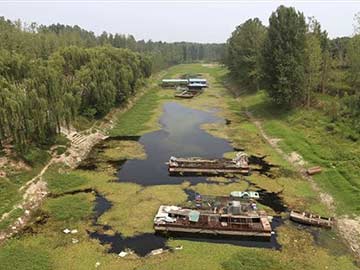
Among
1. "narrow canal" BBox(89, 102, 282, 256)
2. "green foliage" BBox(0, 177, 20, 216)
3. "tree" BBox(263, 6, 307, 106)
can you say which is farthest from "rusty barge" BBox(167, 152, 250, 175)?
"tree" BBox(263, 6, 307, 106)

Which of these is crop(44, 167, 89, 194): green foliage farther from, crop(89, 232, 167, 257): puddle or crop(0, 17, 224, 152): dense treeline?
crop(89, 232, 167, 257): puddle

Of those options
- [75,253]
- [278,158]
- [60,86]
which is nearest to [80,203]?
[75,253]

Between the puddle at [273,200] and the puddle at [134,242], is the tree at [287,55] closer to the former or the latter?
the puddle at [273,200]

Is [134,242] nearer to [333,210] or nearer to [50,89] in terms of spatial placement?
[333,210]

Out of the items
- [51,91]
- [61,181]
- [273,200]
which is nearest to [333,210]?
[273,200]

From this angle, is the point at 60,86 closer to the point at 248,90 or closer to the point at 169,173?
the point at 169,173
